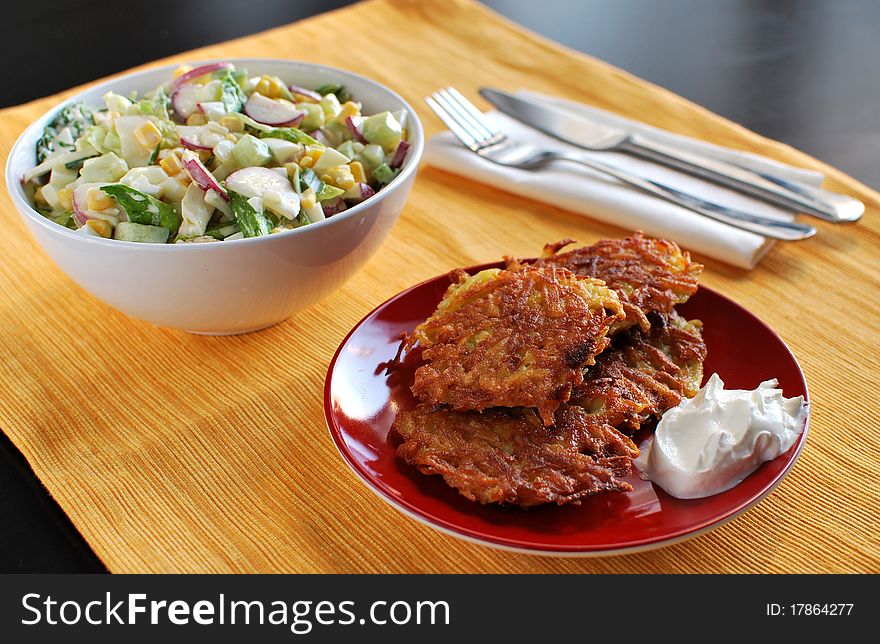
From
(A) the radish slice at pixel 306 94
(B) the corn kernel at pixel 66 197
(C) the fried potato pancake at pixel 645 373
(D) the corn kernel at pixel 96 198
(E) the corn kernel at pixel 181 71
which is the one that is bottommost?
(B) the corn kernel at pixel 66 197

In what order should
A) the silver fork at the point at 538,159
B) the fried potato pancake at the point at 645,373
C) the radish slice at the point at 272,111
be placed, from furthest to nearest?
1. the silver fork at the point at 538,159
2. the radish slice at the point at 272,111
3. the fried potato pancake at the point at 645,373

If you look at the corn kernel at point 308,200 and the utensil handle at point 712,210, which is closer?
the corn kernel at point 308,200

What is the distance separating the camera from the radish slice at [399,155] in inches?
94.0

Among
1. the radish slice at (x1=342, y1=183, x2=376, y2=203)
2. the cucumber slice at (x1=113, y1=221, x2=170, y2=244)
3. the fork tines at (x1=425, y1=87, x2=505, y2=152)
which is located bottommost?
the fork tines at (x1=425, y1=87, x2=505, y2=152)

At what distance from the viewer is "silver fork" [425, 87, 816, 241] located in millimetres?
Answer: 2686

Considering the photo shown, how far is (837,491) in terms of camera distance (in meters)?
1.89

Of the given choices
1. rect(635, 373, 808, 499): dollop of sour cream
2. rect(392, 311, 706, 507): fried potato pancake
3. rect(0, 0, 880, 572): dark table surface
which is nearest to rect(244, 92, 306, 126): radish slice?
rect(392, 311, 706, 507): fried potato pancake

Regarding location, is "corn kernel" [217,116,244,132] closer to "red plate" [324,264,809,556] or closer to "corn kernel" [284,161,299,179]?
"corn kernel" [284,161,299,179]

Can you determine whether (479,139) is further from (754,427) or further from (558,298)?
(754,427)

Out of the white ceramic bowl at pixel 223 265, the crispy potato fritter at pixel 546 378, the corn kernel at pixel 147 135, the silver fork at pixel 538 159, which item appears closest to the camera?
the crispy potato fritter at pixel 546 378

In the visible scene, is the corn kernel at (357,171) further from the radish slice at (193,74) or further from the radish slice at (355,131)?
the radish slice at (193,74)

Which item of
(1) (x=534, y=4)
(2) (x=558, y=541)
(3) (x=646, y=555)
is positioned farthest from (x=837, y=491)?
(1) (x=534, y=4)

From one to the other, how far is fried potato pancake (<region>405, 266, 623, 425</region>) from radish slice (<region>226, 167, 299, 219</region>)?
Answer: 42 centimetres

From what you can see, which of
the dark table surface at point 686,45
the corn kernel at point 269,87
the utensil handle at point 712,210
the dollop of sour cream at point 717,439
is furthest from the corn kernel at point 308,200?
the dark table surface at point 686,45
